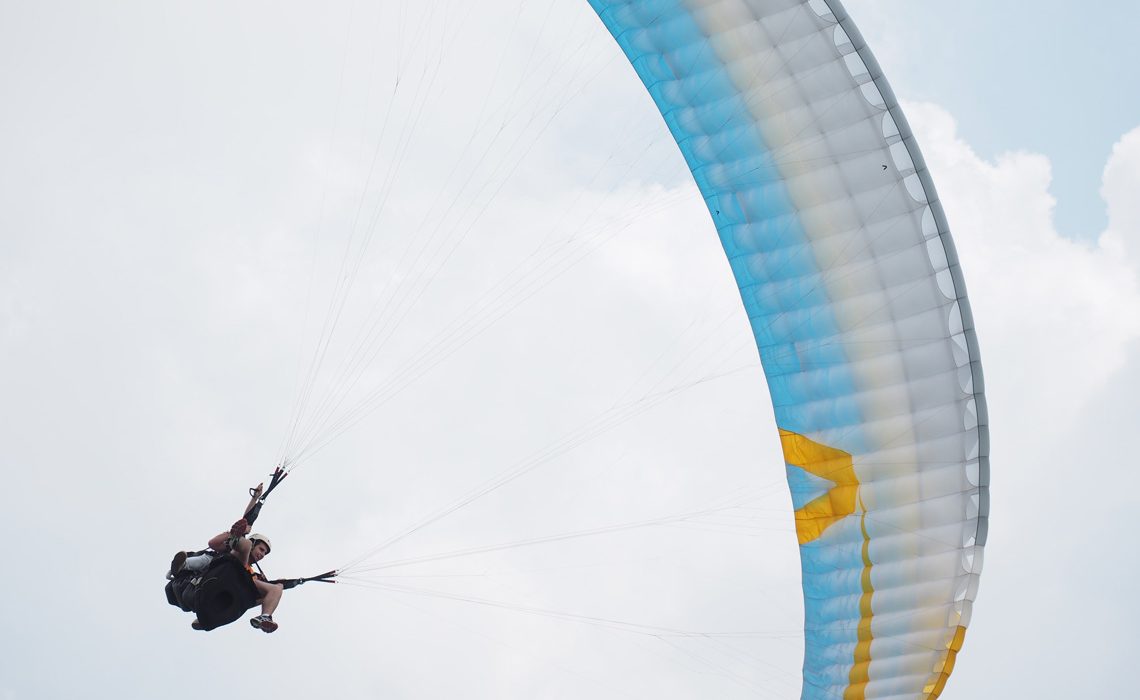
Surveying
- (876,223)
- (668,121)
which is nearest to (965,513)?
(876,223)

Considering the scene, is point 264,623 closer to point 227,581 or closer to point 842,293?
point 227,581

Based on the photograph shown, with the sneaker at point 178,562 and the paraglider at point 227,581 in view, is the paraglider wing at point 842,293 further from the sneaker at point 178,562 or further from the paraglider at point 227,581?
the sneaker at point 178,562

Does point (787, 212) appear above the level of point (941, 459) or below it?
above

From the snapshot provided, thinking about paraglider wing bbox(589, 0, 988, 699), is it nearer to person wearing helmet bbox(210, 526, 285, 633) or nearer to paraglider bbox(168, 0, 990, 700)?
paraglider bbox(168, 0, 990, 700)

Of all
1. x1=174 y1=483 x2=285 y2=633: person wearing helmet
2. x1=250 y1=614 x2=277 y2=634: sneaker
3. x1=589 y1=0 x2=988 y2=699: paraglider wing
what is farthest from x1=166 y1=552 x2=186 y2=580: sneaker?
x1=589 y1=0 x2=988 y2=699: paraglider wing

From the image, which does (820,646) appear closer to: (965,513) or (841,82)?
(965,513)

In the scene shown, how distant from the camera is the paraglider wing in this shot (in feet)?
35.9

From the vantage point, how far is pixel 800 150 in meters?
11.2

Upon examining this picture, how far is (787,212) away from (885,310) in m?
1.33

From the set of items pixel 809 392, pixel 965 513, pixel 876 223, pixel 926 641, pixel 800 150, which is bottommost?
pixel 926 641

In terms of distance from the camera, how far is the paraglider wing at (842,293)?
10.9m

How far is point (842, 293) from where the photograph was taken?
37.5ft

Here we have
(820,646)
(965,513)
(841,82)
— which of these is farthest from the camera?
(820,646)

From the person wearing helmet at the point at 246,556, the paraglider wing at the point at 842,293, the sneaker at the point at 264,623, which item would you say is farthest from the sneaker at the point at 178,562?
the paraglider wing at the point at 842,293
